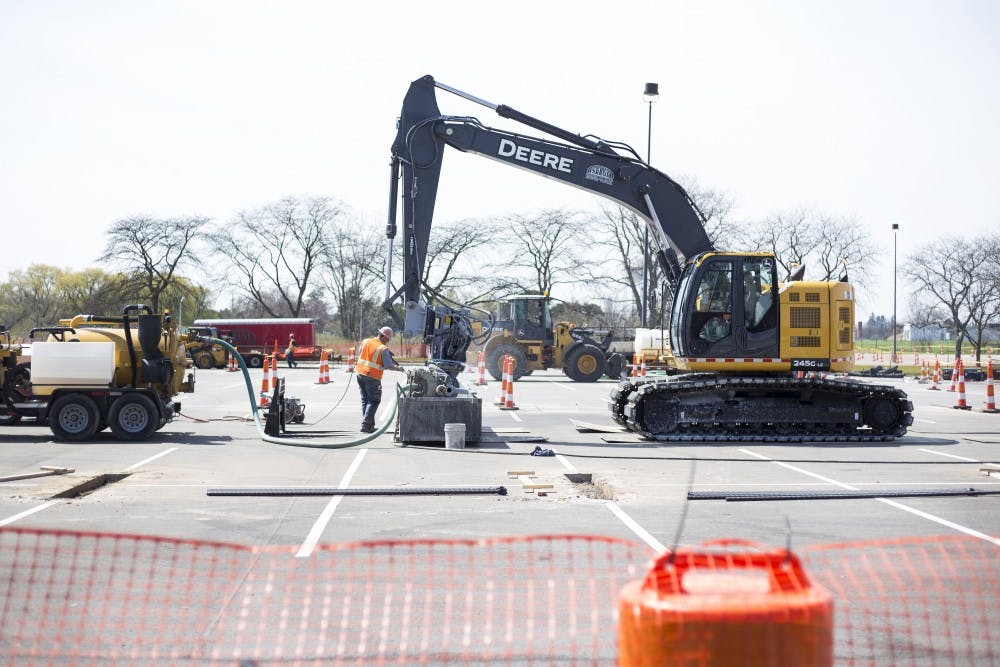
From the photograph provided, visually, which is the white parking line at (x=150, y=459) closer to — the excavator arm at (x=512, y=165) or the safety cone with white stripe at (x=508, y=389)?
the excavator arm at (x=512, y=165)

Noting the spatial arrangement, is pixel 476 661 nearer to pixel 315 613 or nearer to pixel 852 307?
pixel 315 613

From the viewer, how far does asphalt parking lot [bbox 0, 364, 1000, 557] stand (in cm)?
843

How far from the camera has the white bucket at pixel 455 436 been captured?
14.4 metres

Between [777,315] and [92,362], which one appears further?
[777,315]

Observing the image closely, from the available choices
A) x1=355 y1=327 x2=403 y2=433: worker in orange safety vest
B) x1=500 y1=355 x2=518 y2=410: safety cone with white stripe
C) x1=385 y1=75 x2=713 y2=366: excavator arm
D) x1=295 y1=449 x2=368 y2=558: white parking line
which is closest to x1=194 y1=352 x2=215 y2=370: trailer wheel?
x1=500 y1=355 x2=518 y2=410: safety cone with white stripe

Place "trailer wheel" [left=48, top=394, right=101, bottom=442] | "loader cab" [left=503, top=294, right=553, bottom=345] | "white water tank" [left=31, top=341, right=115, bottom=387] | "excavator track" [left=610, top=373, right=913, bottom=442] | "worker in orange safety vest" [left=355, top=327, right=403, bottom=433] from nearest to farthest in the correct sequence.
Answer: "trailer wheel" [left=48, top=394, right=101, bottom=442], "white water tank" [left=31, top=341, right=115, bottom=387], "worker in orange safety vest" [left=355, top=327, right=403, bottom=433], "excavator track" [left=610, top=373, right=913, bottom=442], "loader cab" [left=503, top=294, right=553, bottom=345]

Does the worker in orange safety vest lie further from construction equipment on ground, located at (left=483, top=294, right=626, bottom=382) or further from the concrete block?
construction equipment on ground, located at (left=483, top=294, right=626, bottom=382)

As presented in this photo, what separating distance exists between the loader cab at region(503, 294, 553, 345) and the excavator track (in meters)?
18.5

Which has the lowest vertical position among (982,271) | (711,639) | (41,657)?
(41,657)

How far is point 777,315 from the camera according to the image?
1680 centimetres

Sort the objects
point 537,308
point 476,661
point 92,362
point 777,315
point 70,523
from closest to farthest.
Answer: point 476,661 → point 70,523 → point 92,362 → point 777,315 → point 537,308

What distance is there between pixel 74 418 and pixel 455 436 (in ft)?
19.7

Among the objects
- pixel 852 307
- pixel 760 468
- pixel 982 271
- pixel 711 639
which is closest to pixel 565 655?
Answer: pixel 711 639

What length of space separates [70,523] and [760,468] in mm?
8300
